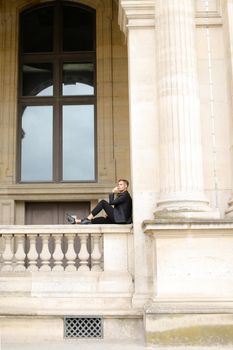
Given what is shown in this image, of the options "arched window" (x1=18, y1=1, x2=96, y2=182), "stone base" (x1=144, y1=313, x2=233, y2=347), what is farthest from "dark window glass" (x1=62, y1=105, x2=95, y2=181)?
"stone base" (x1=144, y1=313, x2=233, y2=347)

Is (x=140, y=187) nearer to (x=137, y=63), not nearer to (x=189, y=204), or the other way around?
(x=189, y=204)

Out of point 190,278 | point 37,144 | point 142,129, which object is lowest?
point 190,278

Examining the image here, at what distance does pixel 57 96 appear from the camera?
1416 cm

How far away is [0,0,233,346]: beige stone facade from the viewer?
7879 mm

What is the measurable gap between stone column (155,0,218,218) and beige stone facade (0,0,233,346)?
19 millimetres

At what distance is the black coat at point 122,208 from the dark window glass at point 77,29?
6859 mm

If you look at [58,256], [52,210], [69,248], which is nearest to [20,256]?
[58,256]

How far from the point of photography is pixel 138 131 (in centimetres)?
892

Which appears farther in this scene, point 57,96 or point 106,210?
point 57,96

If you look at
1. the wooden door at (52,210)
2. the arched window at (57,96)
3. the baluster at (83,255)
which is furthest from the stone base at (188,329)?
the arched window at (57,96)

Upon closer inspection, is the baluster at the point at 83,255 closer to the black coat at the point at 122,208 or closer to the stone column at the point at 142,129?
the black coat at the point at 122,208

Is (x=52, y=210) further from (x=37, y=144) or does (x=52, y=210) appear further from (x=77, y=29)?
(x=77, y=29)

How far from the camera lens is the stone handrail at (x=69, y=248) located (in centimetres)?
860

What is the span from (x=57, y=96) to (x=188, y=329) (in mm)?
8525
